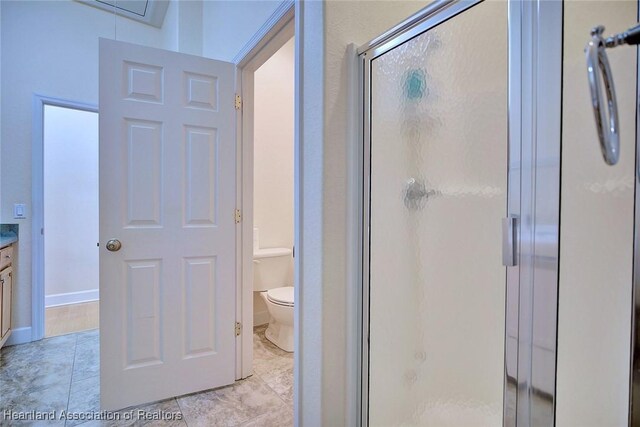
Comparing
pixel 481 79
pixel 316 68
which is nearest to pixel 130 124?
pixel 316 68

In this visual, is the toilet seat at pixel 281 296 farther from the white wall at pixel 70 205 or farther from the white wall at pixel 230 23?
the white wall at pixel 70 205

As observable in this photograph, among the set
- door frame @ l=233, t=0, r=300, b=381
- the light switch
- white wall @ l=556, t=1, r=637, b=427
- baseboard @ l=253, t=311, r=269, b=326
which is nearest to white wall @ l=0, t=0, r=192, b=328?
the light switch

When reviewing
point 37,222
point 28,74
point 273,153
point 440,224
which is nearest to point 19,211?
point 37,222

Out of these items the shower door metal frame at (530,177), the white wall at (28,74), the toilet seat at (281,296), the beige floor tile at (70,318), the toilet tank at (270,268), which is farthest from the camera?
the beige floor tile at (70,318)

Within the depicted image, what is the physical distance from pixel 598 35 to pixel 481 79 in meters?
0.42

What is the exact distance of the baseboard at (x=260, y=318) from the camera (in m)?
2.91

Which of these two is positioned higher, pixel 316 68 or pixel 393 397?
pixel 316 68

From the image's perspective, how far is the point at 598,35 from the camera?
1.79 ft

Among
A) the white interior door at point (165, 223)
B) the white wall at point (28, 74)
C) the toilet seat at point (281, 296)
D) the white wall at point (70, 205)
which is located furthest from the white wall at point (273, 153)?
the white wall at point (70, 205)

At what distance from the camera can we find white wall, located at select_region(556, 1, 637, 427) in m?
0.80

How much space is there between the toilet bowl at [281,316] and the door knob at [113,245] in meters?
1.07

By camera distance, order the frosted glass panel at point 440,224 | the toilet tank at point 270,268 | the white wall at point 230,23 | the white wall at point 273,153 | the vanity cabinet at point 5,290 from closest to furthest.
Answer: the frosted glass panel at point 440,224
the white wall at point 230,23
the vanity cabinet at point 5,290
the toilet tank at point 270,268
the white wall at point 273,153

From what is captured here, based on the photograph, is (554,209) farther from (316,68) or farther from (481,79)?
(316,68)

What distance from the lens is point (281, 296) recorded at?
2.36 meters
